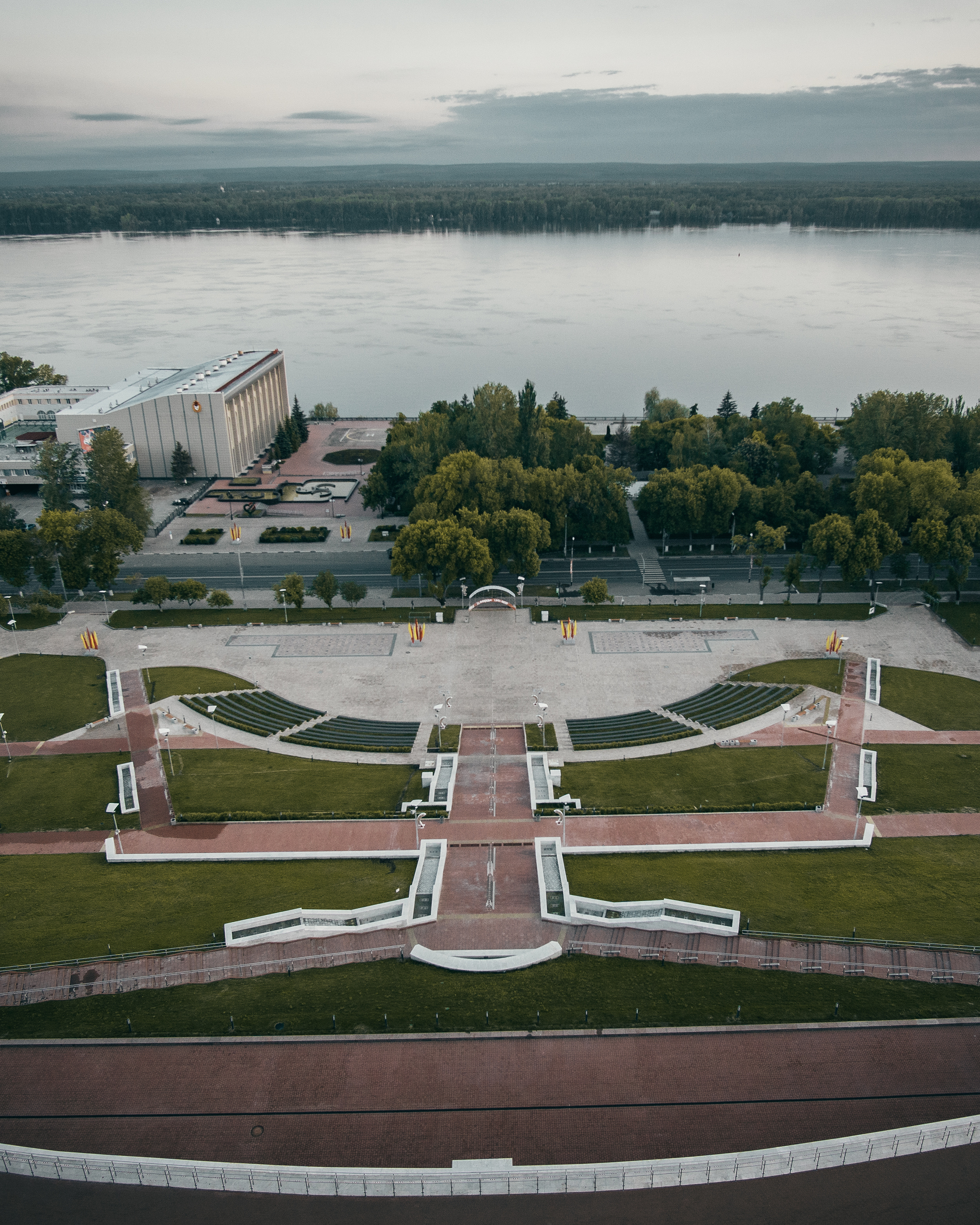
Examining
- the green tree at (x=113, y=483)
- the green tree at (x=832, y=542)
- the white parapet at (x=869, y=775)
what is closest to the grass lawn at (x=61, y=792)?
the green tree at (x=113, y=483)

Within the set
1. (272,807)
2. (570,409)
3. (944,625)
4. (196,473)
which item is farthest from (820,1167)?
(570,409)

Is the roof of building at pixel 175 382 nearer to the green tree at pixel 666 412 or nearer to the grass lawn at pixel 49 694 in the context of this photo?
the grass lawn at pixel 49 694

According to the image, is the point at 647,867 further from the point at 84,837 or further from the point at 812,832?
the point at 84,837

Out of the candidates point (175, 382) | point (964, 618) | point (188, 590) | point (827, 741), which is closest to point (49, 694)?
point (188, 590)

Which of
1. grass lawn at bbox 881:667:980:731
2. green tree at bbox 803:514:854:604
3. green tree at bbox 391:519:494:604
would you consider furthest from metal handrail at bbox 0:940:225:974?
green tree at bbox 803:514:854:604

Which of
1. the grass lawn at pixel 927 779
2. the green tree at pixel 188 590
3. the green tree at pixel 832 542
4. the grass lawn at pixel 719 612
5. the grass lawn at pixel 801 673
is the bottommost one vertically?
the grass lawn at pixel 927 779

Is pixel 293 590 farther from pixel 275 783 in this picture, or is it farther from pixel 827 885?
pixel 827 885
